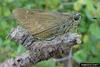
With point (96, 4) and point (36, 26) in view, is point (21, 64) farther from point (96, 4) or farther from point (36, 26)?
point (96, 4)

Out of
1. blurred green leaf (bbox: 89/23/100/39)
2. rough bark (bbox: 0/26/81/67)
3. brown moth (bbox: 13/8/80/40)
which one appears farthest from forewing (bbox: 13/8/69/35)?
blurred green leaf (bbox: 89/23/100/39)

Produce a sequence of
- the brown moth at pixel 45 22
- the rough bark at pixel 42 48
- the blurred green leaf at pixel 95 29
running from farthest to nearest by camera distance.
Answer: the blurred green leaf at pixel 95 29 → the brown moth at pixel 45 22 → the rough bark at pixel 42 48

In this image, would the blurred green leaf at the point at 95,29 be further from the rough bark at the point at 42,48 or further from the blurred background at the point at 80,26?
the rough bark at the point at 42,48

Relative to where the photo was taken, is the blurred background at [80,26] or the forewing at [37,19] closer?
the forewing at [37,19]

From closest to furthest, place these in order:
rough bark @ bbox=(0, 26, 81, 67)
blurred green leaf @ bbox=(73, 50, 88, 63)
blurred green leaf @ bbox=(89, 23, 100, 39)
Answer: rough bark @ bbox=(0, 26, 81, 67)
blurred green leaf @ bbox=(89, 23, 100, 39)
blurred green leaf @ bbox=(73, 50, 88, 63)

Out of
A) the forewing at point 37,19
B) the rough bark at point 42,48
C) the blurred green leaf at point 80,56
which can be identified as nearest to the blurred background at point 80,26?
the blurred green leaf at point 80,56

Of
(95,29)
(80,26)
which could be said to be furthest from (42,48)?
(80,26)

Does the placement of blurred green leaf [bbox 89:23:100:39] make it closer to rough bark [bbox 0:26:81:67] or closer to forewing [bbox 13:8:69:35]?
forewing [bbox 13:8:69:35]
